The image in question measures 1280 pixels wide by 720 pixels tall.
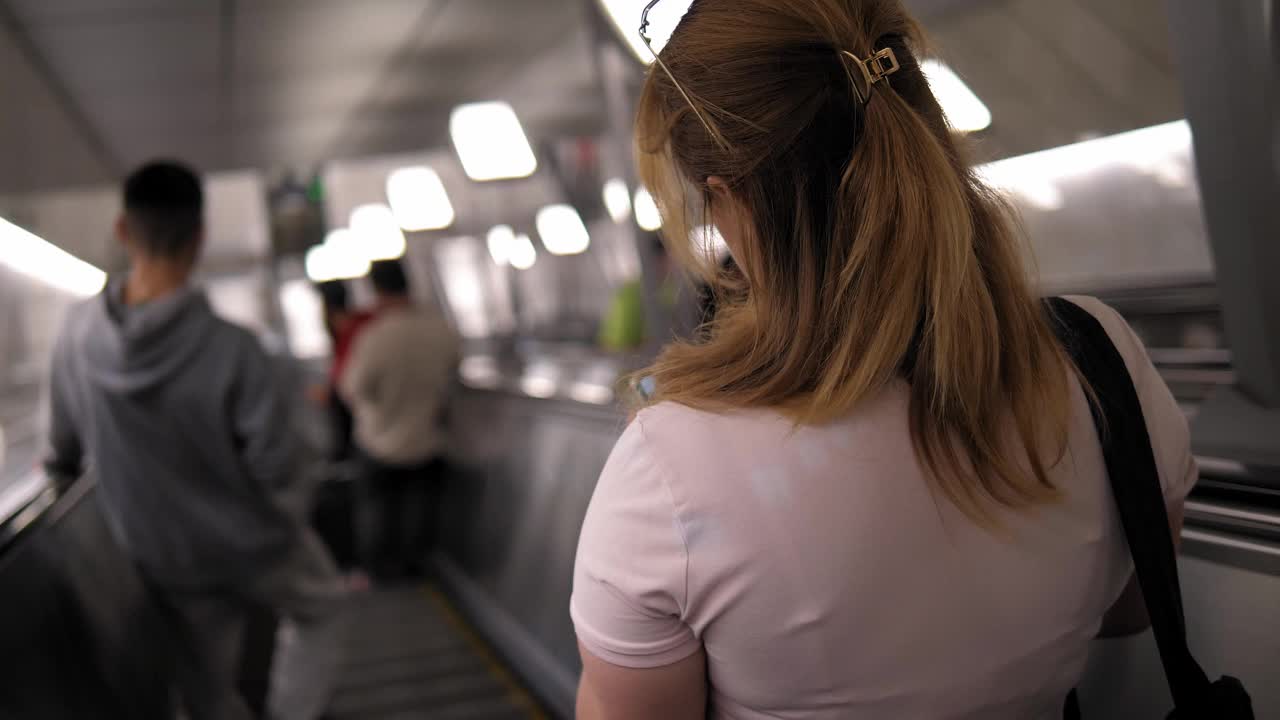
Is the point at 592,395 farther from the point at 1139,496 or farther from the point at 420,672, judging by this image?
the point at 1139,496

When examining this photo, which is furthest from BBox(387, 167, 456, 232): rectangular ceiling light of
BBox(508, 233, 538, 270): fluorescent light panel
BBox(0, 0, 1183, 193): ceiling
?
BBox(508, 233, 538, 270): fluorescent light panel

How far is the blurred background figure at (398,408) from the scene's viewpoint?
6656 mm

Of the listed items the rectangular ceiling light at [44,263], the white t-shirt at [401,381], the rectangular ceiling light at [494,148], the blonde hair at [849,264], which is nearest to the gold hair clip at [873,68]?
the blonde hair at [849,264]

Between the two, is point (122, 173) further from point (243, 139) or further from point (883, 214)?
point (883, 214)

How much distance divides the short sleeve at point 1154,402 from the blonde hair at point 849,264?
5.0 inches

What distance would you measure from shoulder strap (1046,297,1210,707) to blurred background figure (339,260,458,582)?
5.78 m

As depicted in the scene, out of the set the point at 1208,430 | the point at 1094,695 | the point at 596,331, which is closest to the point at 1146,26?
the point at 1208,430

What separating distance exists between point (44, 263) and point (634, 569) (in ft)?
16.1

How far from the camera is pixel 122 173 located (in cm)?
1074

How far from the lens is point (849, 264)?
1.05m

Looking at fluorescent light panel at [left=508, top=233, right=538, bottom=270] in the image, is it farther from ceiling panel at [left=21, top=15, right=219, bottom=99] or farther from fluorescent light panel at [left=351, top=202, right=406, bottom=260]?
ceiling panel at [left=21, top=15, right=219, bottom=99]

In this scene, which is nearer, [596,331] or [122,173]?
[122,173]

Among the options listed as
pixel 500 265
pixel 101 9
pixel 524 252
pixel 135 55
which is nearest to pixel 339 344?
pixel 135 55

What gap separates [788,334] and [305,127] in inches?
369
